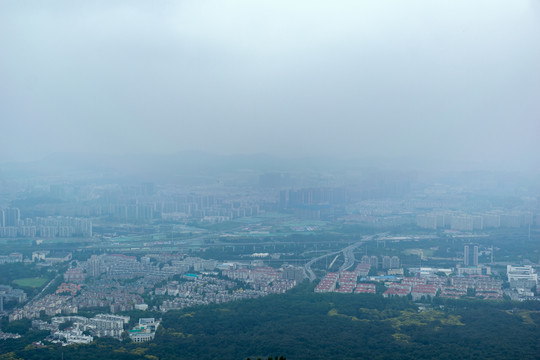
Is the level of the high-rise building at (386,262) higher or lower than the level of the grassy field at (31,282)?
higher

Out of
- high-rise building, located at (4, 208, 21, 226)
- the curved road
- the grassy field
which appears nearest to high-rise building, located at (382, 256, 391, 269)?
the curved road

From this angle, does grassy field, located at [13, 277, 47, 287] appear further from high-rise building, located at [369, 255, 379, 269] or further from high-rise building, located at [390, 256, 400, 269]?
high-rise building, located at [390, 256, 400, 269]

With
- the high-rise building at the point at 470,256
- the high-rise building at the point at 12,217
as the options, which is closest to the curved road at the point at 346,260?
the high-rise building at the point at 470,256

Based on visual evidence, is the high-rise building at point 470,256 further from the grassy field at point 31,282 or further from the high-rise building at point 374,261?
the grassy field at point 31,282

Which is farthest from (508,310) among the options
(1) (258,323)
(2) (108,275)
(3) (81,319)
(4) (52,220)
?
(4) (52,220)

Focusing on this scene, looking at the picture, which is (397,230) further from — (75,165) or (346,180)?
(75,165)
